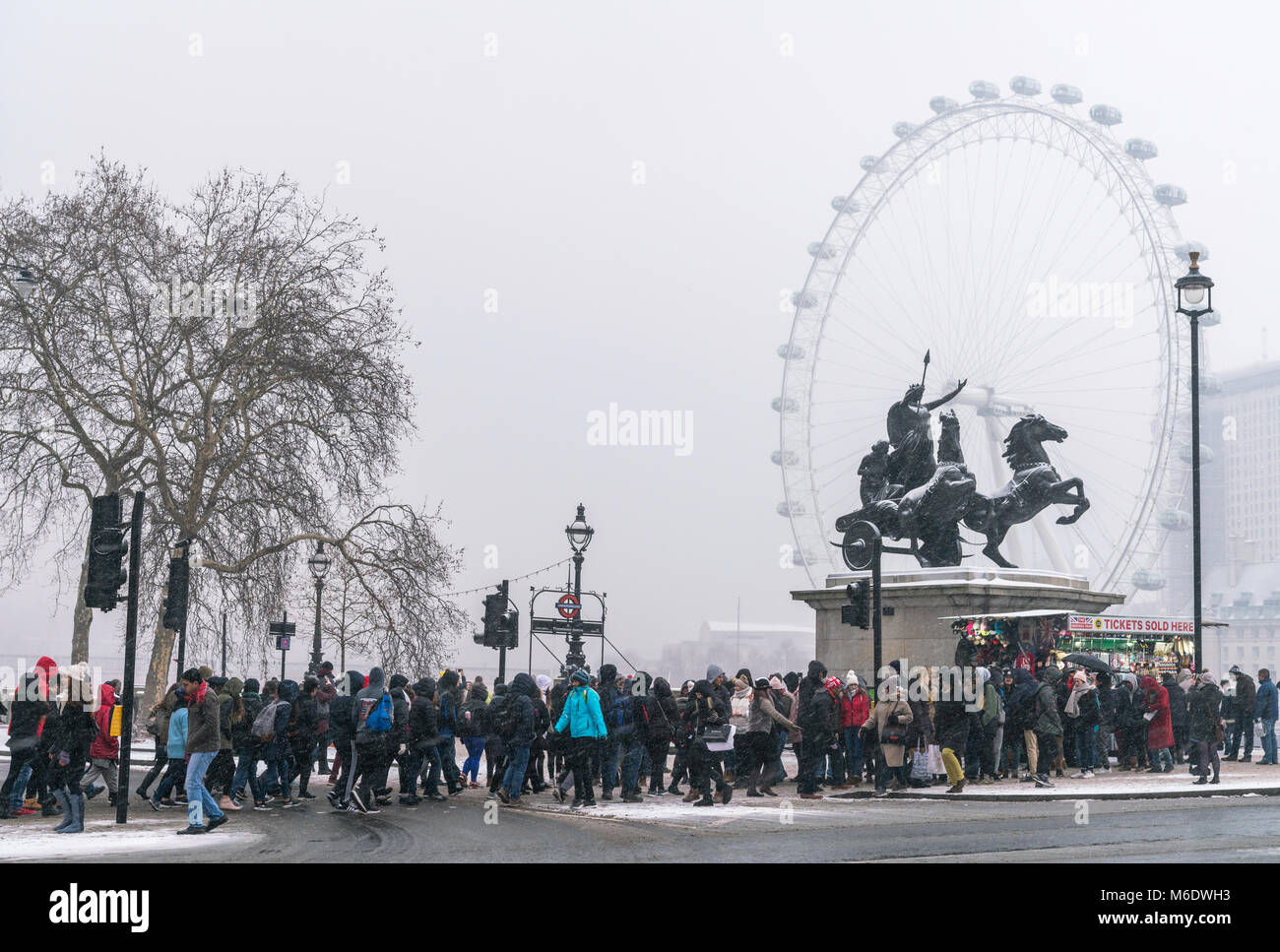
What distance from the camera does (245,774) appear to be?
1920cm

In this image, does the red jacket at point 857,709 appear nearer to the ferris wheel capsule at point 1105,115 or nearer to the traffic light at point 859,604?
the traffic light at point 859,604

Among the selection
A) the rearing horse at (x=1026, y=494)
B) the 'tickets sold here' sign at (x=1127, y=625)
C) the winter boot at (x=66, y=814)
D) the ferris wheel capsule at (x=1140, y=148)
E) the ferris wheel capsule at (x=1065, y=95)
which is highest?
the ferris wheel capsule at (x=1065, y=95)

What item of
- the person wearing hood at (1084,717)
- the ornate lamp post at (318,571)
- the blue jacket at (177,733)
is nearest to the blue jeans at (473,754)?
the blue jacket at (177,733)

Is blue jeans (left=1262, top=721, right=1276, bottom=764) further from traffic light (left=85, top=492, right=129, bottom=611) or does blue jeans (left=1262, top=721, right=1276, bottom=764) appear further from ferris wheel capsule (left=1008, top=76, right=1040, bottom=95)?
ferris wheel capsule (left=1008, top=76, right=1040, bottom=95)

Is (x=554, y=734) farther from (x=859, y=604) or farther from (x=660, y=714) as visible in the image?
(x=859, y=604)

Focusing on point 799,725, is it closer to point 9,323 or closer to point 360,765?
point 360,765

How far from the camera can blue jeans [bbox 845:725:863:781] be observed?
68.5 feet

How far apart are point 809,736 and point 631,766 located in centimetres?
221

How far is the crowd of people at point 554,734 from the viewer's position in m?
16.2

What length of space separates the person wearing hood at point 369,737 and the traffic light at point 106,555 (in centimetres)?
285

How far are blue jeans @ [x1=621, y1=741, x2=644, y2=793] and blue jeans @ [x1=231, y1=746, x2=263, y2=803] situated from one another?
14.3ft

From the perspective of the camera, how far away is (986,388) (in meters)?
48.0

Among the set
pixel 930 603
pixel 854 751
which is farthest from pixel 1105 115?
pixel 854 751
